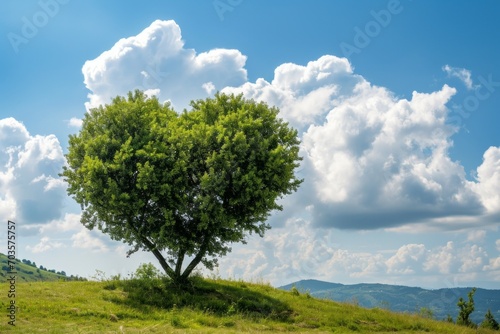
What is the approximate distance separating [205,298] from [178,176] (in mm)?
8623

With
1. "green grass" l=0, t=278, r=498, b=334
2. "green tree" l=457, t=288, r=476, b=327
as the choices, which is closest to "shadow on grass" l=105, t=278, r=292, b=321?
"green grass" l=0, t=278, r=498, b=334

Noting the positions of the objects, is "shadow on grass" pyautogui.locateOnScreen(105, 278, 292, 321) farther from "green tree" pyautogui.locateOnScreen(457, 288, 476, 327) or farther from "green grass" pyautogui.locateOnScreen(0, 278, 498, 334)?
"green tree" pyautogui.locateOnScreen(457, 288, 476, 327)

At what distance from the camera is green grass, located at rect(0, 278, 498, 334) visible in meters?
24.9

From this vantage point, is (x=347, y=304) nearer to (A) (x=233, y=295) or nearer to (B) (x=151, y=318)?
(A) (x=233, y=295)

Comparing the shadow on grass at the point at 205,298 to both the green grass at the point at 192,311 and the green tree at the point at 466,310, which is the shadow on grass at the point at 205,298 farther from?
the green tree at the point at 466,310

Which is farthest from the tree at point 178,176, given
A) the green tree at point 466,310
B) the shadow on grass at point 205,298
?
the green tree at point 466,310

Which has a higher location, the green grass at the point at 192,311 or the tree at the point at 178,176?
the tree at the point at 178,176

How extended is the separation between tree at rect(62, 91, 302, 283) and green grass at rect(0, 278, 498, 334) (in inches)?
125

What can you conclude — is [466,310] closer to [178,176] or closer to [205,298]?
[205,298]

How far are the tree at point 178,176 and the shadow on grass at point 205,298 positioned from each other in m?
1.60

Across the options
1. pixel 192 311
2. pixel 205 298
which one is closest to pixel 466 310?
pixel 205 298

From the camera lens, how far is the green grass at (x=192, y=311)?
24.9 m

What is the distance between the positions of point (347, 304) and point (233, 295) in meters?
9.56

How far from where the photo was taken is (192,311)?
29.1m
